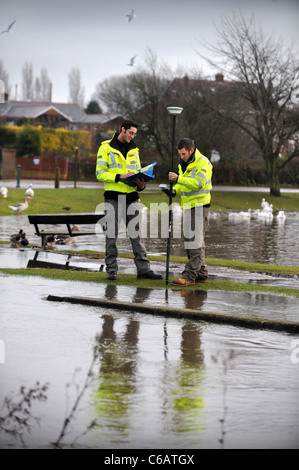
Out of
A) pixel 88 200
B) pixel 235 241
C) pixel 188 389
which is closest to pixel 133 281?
pixel 188 389

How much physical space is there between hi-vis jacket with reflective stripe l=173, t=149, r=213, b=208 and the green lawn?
1547 cm

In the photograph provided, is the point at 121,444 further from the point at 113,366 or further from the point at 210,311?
the point at 210,311

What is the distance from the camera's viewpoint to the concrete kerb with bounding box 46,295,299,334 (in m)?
8.10

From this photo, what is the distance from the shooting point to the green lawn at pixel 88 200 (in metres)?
28.5

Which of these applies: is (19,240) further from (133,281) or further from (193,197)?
(193,197)

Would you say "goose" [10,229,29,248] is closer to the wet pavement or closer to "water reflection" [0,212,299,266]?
"water reflection" [0,212,299,266]

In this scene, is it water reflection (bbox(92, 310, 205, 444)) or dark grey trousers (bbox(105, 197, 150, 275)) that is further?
dark grey trousers (bbox(105, 197, 150, 275))

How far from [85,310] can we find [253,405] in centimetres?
366

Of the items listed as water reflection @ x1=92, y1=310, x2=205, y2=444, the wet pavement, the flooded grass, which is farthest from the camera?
the flooded grass

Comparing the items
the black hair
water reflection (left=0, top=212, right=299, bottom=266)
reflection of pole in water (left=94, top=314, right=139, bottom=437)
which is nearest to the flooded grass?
the black hair

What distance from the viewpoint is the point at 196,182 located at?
10500 mm

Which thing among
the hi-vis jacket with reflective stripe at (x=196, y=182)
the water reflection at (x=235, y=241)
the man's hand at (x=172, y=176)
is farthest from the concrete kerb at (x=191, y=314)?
the water reflection at (x=235, y=241)

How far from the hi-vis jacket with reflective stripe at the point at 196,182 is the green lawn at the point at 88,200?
50.8ft

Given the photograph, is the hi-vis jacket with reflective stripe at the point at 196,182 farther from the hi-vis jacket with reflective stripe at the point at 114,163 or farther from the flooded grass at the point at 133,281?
the flooded grass at the point at 133,281
